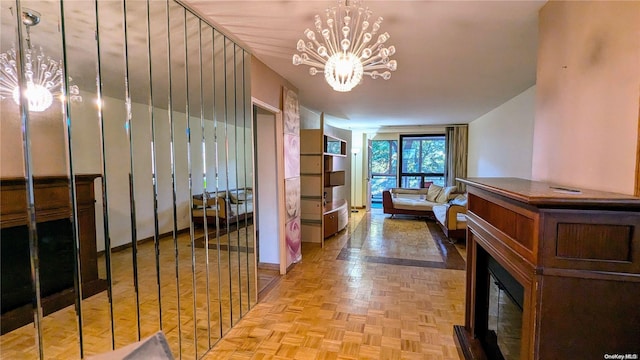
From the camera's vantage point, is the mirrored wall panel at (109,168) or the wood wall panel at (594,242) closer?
the wood wall panel at (594,242)

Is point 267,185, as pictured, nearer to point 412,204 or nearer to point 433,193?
point 412,204

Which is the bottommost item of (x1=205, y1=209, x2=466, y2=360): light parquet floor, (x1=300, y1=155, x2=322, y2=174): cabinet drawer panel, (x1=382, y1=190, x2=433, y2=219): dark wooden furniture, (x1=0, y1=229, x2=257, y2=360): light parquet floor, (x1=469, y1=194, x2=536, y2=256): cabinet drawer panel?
(x1=205, y1=209, x2=466, y2=360): light parquet floor

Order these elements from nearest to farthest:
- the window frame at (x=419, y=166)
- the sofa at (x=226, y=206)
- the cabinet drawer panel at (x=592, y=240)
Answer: the cabinet drawer panel at (x=592, y=240) < the sofa at (x=226, y=206) < the window frame at (x=419, y=166)

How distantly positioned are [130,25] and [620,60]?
9.04 ft

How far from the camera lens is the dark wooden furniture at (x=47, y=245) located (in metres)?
1.76

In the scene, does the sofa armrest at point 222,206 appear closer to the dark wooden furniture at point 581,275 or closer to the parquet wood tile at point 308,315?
the parquet wood tile at point 308,315

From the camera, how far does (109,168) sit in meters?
1.93

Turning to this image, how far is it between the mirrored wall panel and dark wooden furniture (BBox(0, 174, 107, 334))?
10 millimetres

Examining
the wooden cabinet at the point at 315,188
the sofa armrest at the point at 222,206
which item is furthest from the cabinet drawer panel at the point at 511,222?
the wooden cabinet at the point at 315,188

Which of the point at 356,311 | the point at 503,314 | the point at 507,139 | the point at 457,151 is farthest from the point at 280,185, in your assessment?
the point at 457,151

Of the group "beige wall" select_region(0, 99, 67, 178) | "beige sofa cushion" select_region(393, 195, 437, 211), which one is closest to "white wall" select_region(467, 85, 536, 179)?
"beige sofa cushion" select_region(393, 195, 437, 211)

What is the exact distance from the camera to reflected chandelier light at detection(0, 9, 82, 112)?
1488 millimetres

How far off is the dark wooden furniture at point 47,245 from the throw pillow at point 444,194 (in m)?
6.40

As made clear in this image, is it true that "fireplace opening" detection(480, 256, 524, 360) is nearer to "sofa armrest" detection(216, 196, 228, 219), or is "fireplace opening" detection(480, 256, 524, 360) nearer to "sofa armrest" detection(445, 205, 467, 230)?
"sofa armrest" detection(216, 196, 228, 219)
